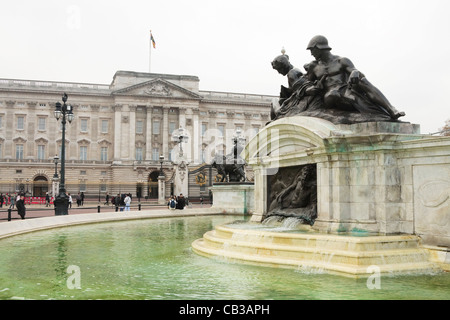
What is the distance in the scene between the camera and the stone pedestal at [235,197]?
21.1m

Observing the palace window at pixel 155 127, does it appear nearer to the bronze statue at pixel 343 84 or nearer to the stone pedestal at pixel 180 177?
the stone pedestal at pixel 180 177

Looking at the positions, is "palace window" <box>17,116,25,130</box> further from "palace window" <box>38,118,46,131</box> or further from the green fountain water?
the green fountain water

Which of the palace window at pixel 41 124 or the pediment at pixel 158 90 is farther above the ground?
the pediment at pixel 158 90

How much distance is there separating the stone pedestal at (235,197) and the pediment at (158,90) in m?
50.1

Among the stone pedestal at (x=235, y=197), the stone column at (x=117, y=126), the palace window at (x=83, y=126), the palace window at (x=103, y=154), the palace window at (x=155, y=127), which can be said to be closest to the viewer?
the stone pedestal at (x=235, y=197)

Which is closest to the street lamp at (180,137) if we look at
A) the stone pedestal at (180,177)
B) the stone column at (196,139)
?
the stone pedestal at (180,177)

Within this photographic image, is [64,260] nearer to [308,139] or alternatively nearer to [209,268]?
[209,268]

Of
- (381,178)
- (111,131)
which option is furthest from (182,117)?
(381,178)

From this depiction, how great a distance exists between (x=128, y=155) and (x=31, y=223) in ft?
182

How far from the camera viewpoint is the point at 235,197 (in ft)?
70.2

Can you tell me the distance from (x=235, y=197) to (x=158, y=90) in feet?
171

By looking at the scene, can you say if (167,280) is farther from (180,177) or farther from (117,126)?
(117,126)

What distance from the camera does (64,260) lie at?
7.95 meters
